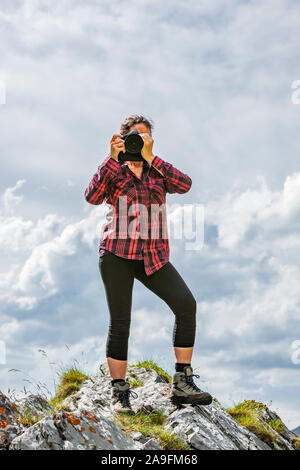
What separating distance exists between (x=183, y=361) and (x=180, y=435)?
90cm

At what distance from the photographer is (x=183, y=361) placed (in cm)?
578

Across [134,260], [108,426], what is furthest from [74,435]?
[134,260]

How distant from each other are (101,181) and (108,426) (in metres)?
2.73

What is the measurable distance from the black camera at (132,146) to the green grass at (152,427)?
307 cm

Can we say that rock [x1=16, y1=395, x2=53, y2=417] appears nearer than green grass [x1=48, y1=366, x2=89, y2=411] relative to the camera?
Yes

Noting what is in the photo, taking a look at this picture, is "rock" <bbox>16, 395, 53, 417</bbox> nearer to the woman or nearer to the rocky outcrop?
the rocky outcrop

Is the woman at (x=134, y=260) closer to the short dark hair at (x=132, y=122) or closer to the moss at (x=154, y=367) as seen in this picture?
the short dark hair at (x=132, y=122)

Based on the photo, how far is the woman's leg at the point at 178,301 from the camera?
18.5 ft

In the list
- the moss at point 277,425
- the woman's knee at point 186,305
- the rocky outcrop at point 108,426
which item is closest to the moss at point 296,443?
the rocky outcrop at point 108,426

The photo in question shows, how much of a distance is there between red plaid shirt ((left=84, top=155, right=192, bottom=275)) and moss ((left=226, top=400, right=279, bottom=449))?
2934 millimetres

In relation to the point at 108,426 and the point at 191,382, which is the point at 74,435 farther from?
the point at 191,382

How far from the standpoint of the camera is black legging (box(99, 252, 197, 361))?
18.4 ft

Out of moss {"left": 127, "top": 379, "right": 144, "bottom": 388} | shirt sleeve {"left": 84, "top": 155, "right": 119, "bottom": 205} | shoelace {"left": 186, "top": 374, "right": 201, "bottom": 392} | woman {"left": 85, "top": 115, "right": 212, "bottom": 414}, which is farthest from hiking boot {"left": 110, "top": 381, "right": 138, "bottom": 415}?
shirt sleeve {"left": 84, "top": 155, "right": 119, "bottom": 205}
